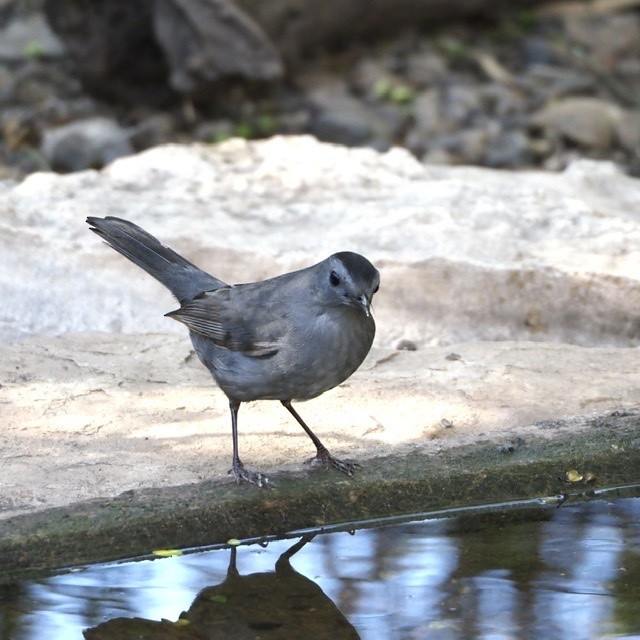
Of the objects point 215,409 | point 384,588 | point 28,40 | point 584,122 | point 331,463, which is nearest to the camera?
point 384,588

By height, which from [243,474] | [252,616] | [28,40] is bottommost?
[252,616]

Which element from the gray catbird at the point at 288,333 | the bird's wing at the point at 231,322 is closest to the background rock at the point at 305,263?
the gray catbird at the point at 288,333

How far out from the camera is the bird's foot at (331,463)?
4.31m

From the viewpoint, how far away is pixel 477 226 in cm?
639

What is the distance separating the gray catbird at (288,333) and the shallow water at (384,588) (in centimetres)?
33

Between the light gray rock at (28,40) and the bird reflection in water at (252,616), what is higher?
the light gray rock at (28,40)

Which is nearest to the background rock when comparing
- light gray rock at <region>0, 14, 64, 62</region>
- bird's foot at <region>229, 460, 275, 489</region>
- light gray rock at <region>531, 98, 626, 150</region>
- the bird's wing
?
bird's foot at <region>229, 460, 275, 489</region>

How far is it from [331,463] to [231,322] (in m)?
0.69

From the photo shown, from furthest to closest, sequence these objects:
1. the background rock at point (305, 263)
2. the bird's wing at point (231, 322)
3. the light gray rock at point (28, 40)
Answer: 1. the light gray rock at point (28, 40)
2. the background rock at point (305, 263)
3. the bird's wing at point (231, 322)

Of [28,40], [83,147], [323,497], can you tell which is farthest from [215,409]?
[28,40]

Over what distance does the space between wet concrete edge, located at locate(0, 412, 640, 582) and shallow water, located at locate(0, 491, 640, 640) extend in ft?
0.21

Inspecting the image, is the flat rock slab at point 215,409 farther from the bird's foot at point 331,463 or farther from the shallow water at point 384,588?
the shallow water at point 384,588

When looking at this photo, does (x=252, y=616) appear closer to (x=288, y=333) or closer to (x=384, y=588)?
(x=384, y=588)

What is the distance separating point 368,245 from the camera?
6219mm
